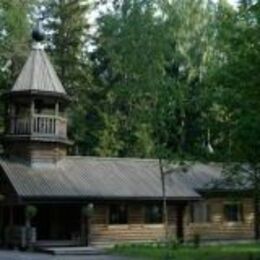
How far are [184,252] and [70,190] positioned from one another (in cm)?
754

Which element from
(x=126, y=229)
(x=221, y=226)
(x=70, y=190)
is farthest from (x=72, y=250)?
(x=221, y=226)

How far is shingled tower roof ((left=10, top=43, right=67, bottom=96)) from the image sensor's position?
38.9 meters

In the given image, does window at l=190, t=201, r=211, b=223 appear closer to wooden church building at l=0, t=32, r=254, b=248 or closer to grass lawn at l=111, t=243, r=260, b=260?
wooden church building at l=0, t=32, r=254, b=248

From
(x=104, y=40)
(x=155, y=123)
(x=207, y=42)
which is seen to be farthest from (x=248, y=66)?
(x=104, y=40)

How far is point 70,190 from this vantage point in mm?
36531

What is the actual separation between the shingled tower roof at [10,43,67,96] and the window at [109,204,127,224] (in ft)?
20.6

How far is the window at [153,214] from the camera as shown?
3944 cm

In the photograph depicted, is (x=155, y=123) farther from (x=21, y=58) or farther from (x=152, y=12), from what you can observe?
(x=21, y=58)

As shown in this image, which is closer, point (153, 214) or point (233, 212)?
point (153, 214)

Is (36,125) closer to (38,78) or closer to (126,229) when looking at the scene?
(38,78)

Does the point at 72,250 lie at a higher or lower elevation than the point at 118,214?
lower

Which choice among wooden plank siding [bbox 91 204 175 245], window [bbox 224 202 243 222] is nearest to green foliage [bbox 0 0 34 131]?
wooden plank siding [bbox 91 204 175 245]

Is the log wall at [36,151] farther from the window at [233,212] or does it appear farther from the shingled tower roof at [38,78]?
the window at [233,212]

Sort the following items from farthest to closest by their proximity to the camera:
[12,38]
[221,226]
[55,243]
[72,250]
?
[12,38] < [221,226] < [55,243] < [72,250]
